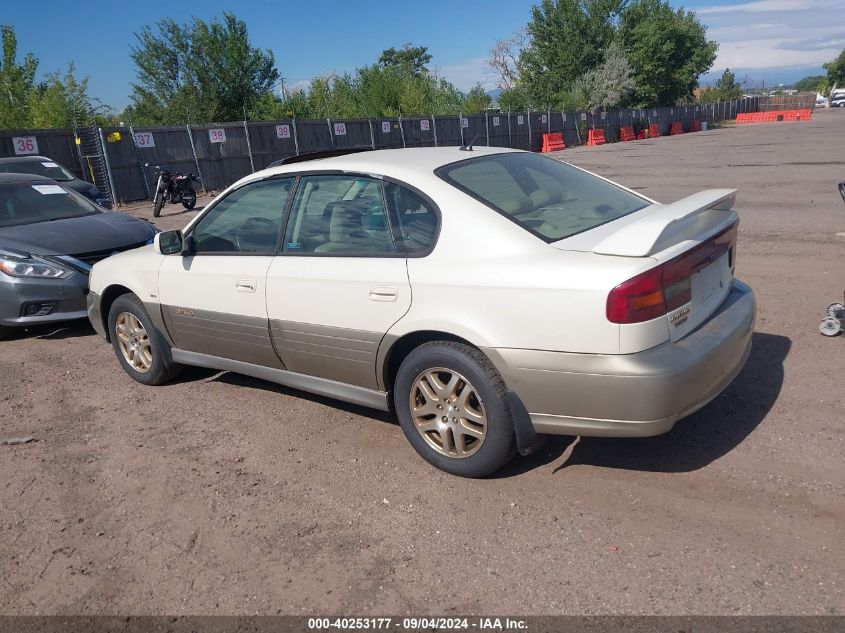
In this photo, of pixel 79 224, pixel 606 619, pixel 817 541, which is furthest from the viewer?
pixel 79 224

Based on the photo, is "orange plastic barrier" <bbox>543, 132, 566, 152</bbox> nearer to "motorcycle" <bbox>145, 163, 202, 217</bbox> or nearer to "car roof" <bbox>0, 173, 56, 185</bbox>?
"motorcycle" <bbox>145, 163, 202, 217</bbox>

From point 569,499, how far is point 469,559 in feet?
2.18

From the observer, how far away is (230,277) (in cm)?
430

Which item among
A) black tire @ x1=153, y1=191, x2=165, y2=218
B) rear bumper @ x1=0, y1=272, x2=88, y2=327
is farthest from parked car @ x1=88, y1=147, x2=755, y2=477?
black tire @ x1=153, y1=191, x2=165, y2=218

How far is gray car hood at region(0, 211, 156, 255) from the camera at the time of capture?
6.62 meters

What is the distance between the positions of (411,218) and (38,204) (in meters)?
5.98

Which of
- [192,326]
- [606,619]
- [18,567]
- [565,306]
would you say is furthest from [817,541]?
[192,326]

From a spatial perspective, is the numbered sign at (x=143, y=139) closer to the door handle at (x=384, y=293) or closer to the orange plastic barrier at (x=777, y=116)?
the door handle at (x=384, y=293)

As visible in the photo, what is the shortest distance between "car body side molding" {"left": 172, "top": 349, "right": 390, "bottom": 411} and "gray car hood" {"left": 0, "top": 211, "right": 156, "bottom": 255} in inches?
103

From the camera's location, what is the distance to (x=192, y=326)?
4645mm

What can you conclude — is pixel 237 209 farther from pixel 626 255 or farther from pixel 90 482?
pixel 626 255

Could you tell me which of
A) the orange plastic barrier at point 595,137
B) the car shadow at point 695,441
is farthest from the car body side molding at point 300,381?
the orange plastic barrier at point 595,137

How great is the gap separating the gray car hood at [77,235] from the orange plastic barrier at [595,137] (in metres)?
39.1

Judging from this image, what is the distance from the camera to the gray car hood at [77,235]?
662cm
